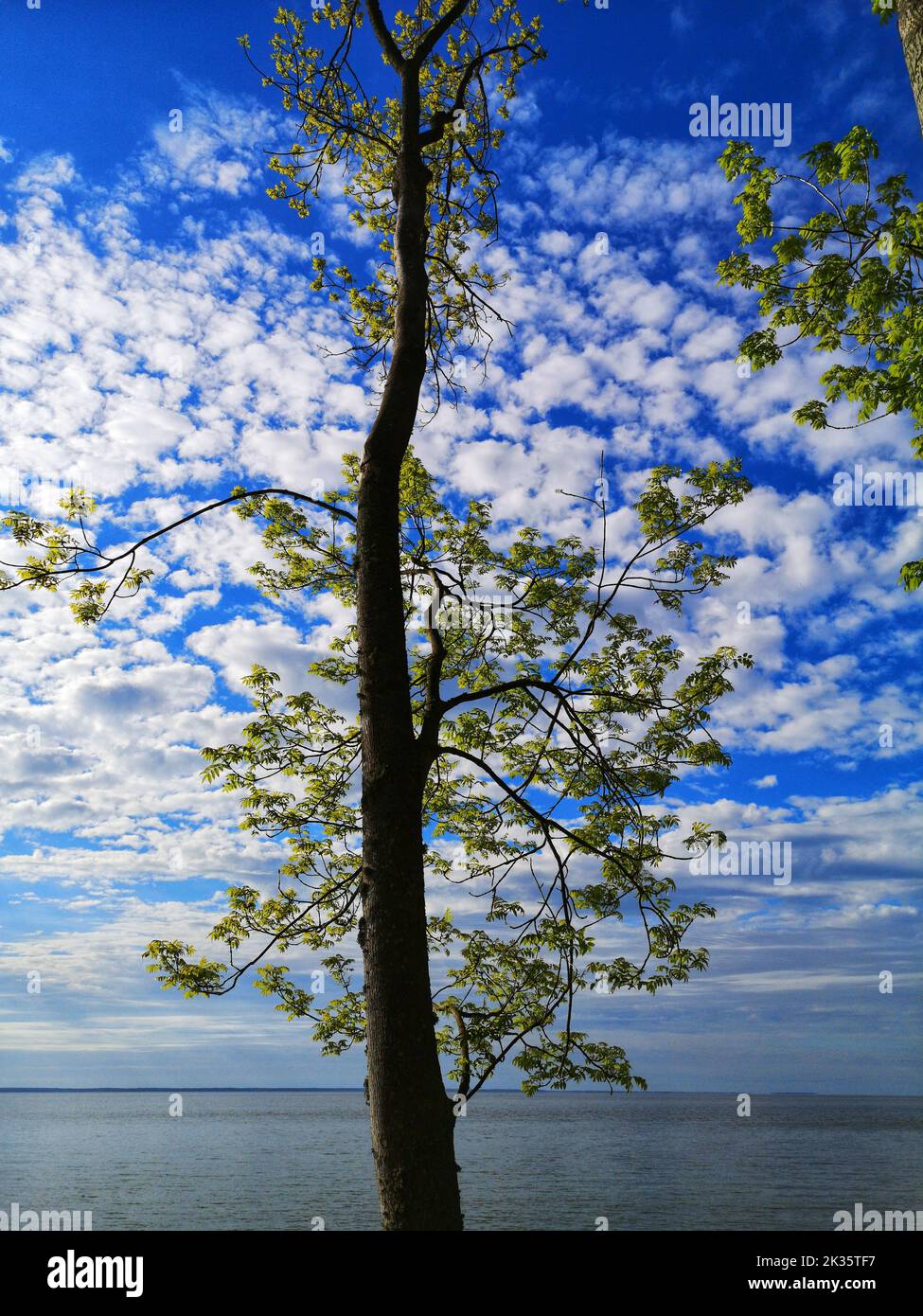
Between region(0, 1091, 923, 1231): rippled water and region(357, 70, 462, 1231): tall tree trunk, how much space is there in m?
44.3

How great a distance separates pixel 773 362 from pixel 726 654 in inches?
174

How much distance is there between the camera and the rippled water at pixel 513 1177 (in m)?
49.1

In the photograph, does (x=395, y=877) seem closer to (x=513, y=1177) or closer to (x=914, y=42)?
(x=914, y=42)

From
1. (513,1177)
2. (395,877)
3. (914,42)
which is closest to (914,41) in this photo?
(914,42)

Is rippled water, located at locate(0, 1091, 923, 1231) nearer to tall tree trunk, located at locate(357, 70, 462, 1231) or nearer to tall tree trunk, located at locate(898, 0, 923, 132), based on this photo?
tall tree trunk, located at locate(357, 70, 462, 1231)

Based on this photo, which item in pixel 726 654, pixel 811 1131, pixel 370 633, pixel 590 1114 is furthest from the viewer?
pixel 590 1114

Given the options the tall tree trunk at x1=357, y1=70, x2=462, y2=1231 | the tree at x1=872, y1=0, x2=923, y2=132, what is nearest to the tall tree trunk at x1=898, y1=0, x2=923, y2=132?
the tree at x1=872, y1=0, x2=923, y2=132

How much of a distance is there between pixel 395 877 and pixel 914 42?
7.27 m

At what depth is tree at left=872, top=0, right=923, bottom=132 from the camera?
630 centimetres

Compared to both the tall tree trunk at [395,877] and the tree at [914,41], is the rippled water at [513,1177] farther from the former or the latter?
the tree at [914,41]

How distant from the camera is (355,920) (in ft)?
27.1
